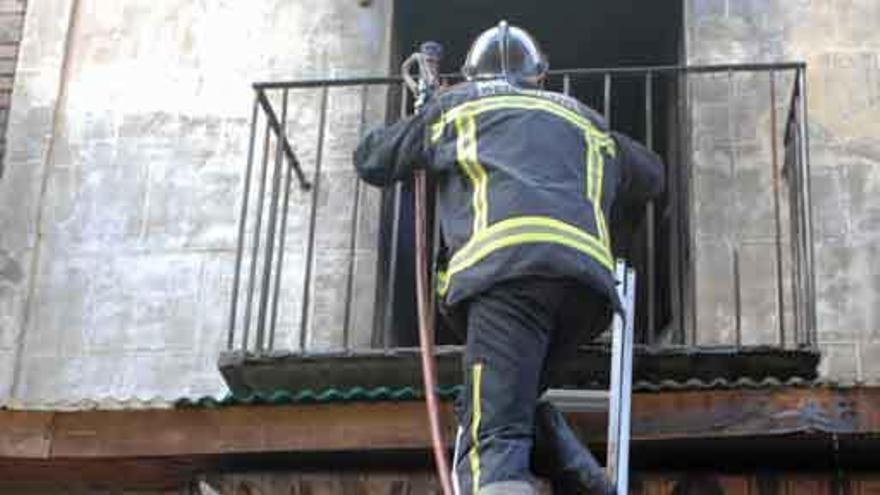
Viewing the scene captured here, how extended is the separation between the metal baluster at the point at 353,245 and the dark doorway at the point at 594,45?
0.50 meters

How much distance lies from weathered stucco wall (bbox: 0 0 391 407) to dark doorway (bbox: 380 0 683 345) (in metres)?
0.69

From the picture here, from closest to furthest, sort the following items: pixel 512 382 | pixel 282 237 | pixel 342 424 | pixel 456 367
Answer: pixel 512 382
pixel 342 424
pixel 456 367
pixel 282 237

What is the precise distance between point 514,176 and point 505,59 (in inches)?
27.6

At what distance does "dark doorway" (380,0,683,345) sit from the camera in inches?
445

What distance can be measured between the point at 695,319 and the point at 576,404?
2.24 metres

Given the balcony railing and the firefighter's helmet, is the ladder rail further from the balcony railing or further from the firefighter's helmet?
the balcony railing

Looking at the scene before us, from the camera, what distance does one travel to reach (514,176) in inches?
279

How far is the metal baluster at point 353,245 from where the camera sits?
31.8ft

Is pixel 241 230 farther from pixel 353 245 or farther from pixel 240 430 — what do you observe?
pixel 240 430

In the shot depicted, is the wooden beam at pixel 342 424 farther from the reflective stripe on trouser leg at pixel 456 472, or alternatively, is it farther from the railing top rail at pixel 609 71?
the railing top rail at pixel 609 71

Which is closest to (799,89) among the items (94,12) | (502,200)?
(502,200)

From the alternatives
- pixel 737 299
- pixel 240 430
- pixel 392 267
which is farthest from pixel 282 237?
pixel 737 299

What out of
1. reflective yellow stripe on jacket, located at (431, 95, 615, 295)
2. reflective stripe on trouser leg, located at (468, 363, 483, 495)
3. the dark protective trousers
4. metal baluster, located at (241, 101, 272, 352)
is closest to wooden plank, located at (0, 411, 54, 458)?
metal baluster, located at (241, 101, 272, 352)

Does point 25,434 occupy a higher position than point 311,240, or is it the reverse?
point 311,240
